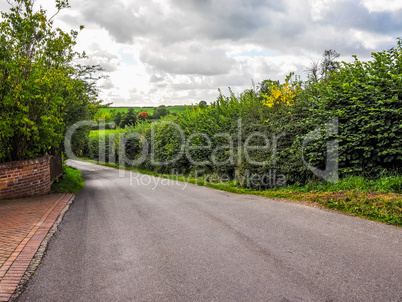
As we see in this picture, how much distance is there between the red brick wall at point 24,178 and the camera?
31.7 ft

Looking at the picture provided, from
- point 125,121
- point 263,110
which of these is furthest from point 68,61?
point 125,121

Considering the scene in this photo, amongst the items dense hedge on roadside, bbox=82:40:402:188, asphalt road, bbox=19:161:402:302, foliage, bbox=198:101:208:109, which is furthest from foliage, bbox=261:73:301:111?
foliage, bbox=198:101:208:109

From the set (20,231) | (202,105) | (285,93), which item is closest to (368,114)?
(285,93)

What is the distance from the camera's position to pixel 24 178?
10281mm

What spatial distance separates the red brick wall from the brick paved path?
40cm

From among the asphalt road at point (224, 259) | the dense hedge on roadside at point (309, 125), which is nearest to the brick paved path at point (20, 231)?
the asphalt road at point (224, 259)

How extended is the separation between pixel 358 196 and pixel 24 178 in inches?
418

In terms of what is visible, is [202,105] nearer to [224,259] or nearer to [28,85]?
[28,85]

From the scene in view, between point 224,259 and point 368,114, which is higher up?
point 368,114

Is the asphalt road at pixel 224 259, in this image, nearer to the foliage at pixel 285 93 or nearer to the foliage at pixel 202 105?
the foliage at pixel 285 93

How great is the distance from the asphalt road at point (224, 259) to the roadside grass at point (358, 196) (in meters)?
0.36

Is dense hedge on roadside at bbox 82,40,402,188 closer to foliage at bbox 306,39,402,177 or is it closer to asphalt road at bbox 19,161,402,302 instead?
foliage at bbox 306,39,402,177

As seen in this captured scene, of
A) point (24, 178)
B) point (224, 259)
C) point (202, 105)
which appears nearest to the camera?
point (224, 259)

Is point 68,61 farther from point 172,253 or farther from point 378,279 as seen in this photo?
point 378,279
